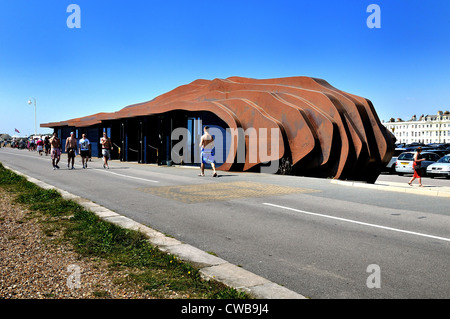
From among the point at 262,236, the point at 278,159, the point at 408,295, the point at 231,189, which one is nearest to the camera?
the point at 408,295

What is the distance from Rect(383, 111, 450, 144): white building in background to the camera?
124812mm

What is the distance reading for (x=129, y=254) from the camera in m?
4.46

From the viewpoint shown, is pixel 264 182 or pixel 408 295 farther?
pixel 264 182

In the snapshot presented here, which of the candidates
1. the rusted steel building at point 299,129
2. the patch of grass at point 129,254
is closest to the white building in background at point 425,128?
the rusted steel building at point 299,129

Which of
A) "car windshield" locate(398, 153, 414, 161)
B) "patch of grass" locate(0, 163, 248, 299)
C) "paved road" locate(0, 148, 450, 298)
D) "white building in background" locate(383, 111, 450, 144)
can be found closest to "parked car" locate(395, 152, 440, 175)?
"car windshield" locate(398, 153, 414, 161)

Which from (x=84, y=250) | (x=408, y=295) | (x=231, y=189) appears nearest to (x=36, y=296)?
(x=84, y=250)

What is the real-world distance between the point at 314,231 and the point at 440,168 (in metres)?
20.2

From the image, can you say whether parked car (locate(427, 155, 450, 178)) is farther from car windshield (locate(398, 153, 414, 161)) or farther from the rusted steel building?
the rusted steel building

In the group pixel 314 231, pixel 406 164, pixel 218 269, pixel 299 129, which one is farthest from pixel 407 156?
pixel 218 269

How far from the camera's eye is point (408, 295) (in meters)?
3.51

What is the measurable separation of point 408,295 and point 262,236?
2497mm

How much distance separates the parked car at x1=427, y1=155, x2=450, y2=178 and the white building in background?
10584cm

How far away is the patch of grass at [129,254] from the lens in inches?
136
